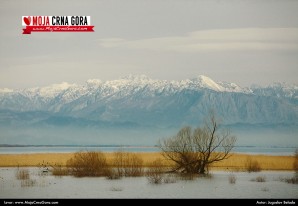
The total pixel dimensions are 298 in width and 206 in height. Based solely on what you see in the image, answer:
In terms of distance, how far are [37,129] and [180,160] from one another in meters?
154

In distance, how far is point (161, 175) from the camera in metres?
32.0

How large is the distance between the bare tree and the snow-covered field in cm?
131

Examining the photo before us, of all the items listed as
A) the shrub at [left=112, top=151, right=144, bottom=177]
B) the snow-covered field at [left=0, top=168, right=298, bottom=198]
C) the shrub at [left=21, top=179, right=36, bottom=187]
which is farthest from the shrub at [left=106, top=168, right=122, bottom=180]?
the shrub at [left=21, top=179, right=36, bottom=187]

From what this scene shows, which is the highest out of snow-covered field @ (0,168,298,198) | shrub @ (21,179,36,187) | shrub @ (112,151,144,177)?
shrub @ (112,151,144,177)

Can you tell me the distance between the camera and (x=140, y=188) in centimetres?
2900

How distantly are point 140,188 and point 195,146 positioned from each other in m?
5.44

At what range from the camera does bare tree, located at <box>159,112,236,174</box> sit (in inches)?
1297

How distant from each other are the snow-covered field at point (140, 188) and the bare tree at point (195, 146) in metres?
1.31

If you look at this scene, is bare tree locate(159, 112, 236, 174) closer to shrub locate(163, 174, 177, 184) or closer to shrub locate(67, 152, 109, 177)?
shrub locate(163, 174, 177, 184)

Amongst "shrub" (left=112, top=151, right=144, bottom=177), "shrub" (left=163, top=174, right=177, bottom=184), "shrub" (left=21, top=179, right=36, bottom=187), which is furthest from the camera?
"shrub" (left=112, top=151, right=144, bottom=177)

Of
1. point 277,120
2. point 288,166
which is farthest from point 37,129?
point 288,166

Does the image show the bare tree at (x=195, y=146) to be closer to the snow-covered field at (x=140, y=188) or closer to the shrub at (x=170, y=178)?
the shrub at (x=170, y=178)

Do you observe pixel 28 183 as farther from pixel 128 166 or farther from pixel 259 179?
pixel 259 179

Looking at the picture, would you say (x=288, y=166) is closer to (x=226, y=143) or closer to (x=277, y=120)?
(x=226, y=143)
